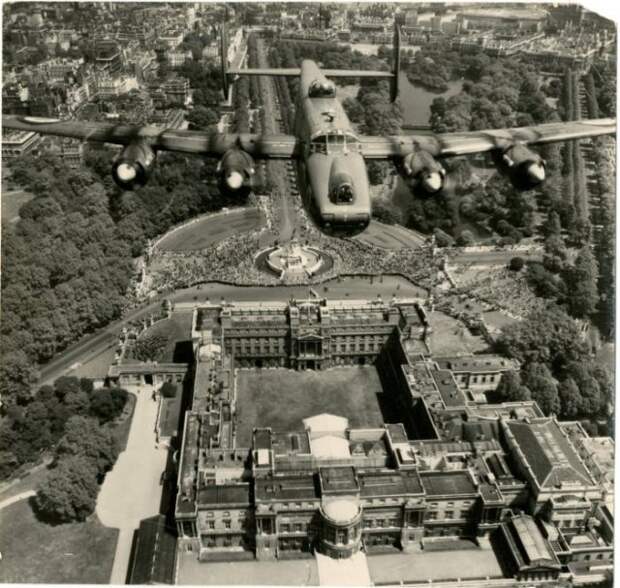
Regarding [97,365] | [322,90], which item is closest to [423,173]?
[322,90]

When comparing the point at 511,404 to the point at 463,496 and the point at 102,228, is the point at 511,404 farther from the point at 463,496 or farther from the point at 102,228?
the point at 102,228

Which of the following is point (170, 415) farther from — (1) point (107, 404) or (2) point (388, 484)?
(2) point (388, 484)

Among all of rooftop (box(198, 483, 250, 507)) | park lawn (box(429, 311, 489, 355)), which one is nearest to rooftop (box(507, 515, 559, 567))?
rooftop (box(198, 483, 250, 507))

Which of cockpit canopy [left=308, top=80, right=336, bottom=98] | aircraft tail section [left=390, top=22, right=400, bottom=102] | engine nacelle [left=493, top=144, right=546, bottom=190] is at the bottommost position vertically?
engine nacelle [left=493, top=144, right=546, bottom=190]

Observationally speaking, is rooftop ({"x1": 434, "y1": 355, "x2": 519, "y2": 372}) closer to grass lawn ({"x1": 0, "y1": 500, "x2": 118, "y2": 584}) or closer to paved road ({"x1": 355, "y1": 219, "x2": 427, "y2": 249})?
paved road ({"x1": 355, "y1": 219, "x2": 427, "y2": 249})

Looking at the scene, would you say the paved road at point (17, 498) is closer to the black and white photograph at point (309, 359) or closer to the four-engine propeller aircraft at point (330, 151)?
the black and white photograph at point (309, 359)

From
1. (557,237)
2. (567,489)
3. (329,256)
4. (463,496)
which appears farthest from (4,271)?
(557,237)
